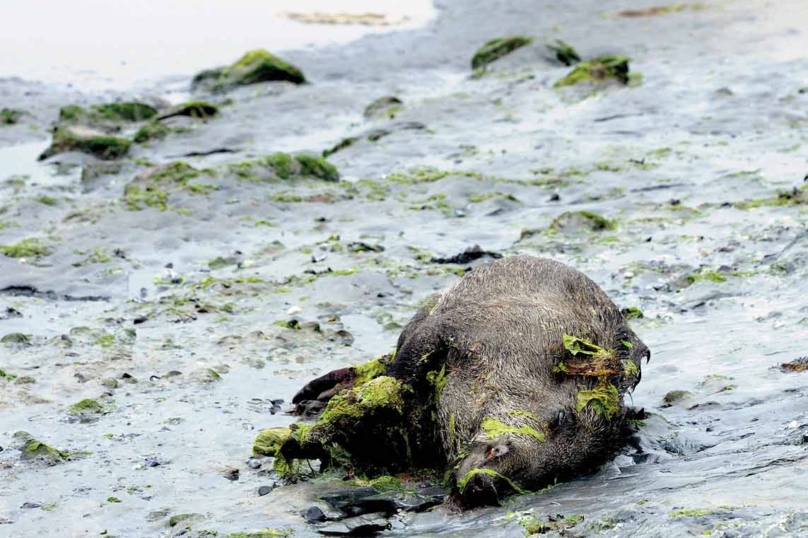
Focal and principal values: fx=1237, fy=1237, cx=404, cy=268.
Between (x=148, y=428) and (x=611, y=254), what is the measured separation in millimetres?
5352

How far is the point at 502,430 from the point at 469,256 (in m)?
5.58

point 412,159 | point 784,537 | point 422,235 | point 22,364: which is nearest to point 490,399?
point 784,537

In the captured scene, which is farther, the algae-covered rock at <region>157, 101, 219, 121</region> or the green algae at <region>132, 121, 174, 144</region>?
the algae-covered rock at <region>157, 101, 219, 121</region>

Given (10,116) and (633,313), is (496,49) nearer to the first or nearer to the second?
(10,116)

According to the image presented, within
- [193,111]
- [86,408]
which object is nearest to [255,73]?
[193,111]

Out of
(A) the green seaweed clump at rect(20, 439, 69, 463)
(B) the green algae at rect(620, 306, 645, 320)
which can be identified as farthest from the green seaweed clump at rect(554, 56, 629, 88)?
(A) the green seaweed clump at rect(20, 439, 69, 463)

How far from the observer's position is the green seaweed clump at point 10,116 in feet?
66.4

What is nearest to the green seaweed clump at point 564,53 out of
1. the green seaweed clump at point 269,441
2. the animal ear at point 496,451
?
the green seaweed clump at point 269,441

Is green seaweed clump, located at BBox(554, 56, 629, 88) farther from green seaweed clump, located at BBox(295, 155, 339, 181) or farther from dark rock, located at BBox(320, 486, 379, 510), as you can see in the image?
dark rock, located at BBox(320, 486, 379, 510)

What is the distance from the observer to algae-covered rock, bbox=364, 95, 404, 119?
20.1m

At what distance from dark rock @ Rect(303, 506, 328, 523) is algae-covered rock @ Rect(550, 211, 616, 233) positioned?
670cm

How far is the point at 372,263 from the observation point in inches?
468

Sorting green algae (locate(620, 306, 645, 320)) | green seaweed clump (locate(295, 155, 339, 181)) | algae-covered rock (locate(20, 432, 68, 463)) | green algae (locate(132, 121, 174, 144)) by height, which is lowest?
green algae (locate(132, 121, 174, 144))

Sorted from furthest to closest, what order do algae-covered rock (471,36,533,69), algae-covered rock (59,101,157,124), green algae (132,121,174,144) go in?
algae-covered rock (471,36,533,69) < algae-covered rock (59,101,157,124) < green algae (132,121,174,144)
